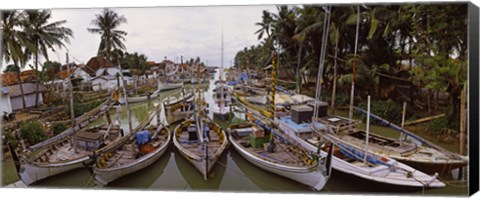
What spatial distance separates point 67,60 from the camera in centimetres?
488

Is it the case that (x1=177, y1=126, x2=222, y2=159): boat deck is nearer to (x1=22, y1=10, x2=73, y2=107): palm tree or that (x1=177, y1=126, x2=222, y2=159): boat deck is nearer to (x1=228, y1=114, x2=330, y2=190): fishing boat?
(x1=228, y1=114, x2=330, y2=190): fishing boat

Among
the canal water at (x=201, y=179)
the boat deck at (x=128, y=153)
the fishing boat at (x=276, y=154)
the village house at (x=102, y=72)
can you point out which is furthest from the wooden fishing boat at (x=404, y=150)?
the village house at (x=102, y=72)

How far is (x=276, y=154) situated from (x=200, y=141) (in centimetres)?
105

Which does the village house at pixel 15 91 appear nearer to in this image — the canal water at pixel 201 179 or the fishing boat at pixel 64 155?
the fishing boat at pixel 64 155

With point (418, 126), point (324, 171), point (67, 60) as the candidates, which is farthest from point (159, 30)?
point (418, 126)

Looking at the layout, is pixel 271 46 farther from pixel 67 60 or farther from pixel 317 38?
pixel 67 60

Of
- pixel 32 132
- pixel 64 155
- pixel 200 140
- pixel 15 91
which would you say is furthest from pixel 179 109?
pixel 15 91

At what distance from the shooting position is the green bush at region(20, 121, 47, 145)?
16.0ft

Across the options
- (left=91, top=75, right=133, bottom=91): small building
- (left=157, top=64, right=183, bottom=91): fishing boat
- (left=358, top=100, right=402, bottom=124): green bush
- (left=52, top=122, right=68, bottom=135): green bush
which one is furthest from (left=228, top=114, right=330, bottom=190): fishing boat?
(left=52, top=122, right=68, bottom=135): green bush

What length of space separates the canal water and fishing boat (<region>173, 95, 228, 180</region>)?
10cm

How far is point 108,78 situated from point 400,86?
3.81 meters

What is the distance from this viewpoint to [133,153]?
4.97m

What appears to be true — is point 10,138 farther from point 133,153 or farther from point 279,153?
point 279,153

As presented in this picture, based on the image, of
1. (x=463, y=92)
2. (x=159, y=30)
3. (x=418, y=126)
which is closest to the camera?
(x=463, y=92)
